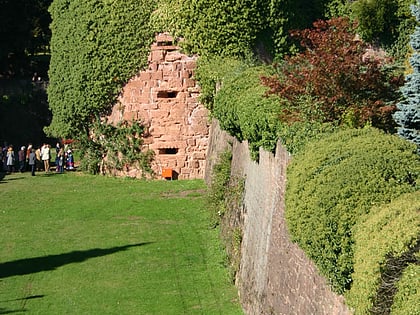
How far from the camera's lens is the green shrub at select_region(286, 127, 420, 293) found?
33.4 ft

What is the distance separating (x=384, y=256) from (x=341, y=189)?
1757mm

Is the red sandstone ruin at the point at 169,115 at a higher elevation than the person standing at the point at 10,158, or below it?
higher

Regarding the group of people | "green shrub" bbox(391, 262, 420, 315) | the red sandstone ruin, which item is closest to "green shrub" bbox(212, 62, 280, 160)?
the red sandstone ruin

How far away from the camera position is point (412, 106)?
1279cm

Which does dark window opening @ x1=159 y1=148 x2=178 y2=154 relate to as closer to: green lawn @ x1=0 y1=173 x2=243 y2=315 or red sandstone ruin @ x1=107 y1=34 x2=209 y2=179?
red sandstone ruin @ x1=107 y1=34 x2=209 y2=179

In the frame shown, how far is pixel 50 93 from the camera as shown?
1275 inches

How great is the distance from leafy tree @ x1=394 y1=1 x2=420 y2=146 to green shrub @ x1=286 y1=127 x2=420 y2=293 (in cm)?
95

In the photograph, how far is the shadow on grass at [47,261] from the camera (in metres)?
20.5

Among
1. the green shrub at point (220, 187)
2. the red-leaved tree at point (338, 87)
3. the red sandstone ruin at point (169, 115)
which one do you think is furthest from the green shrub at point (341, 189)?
the red sandstone ruin at point (169, 115)

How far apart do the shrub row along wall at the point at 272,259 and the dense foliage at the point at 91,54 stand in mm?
9572

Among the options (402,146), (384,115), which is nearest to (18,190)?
(384,115)

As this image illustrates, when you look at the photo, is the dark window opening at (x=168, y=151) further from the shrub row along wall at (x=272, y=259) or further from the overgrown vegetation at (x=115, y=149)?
the shrub row along wall at (x=272, y=259)

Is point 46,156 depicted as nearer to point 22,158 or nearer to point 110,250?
point 22,158

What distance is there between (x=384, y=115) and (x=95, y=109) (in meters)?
17.1
